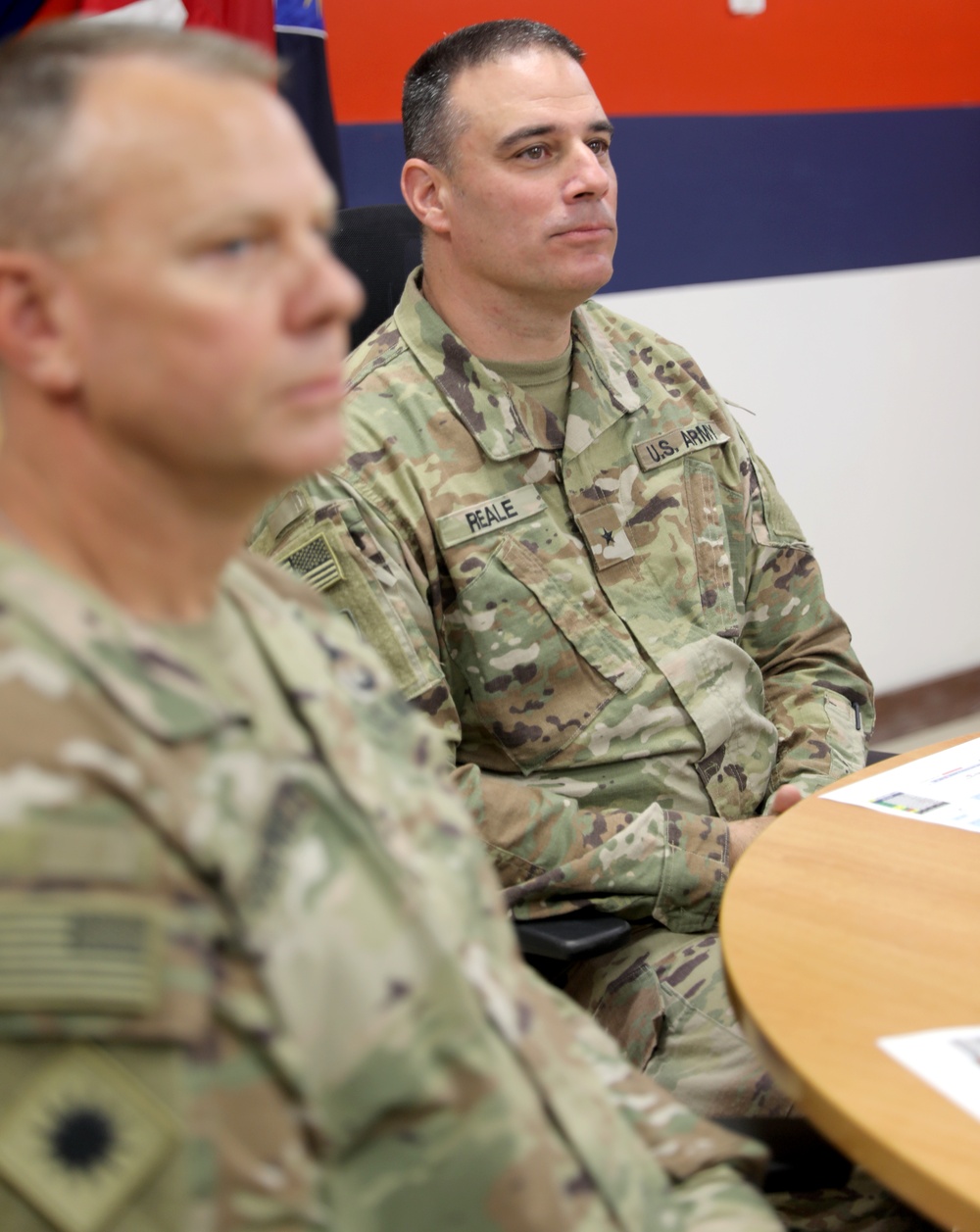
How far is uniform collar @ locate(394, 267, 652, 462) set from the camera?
1.62m

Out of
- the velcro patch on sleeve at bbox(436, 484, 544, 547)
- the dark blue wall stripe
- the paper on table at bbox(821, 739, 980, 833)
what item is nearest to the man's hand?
the paper on table at bbox(821, 739, 980, 833)

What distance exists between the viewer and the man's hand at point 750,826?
147 cm

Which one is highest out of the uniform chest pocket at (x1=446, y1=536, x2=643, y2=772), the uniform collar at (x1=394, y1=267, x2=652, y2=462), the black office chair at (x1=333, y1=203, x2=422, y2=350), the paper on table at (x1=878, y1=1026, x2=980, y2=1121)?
the black office chair at (x1=333, y1=203, x2=422, y2=350)

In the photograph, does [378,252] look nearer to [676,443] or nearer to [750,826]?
[676,443]

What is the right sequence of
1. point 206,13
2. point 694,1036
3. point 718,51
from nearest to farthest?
point 694,1036 → point 206,13 → point 718,51

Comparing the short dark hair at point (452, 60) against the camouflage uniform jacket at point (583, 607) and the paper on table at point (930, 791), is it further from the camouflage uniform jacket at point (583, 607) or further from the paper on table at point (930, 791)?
the paper on table at point (930, 791)

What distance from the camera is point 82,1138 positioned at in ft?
1.92

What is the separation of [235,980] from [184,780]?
0.31 feet

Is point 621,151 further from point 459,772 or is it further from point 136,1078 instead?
point 136,1078

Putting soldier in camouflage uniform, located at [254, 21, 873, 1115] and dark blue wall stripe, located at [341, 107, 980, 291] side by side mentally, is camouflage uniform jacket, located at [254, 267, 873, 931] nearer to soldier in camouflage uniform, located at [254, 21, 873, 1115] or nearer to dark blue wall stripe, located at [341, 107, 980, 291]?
soldier in camouflage uniform, located at [254, 21, 873, 1115]

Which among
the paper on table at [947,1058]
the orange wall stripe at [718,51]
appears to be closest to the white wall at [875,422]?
the orange wall stripe at [718,51]

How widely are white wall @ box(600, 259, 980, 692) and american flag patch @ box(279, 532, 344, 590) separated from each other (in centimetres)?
152

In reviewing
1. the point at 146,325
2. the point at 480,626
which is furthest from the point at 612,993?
the point at 146,325

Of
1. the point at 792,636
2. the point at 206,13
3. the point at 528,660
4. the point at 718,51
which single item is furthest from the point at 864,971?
the point at 718,51
